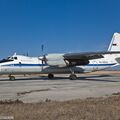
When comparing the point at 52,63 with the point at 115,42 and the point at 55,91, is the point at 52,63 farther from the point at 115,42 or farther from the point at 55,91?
the point at 55,91

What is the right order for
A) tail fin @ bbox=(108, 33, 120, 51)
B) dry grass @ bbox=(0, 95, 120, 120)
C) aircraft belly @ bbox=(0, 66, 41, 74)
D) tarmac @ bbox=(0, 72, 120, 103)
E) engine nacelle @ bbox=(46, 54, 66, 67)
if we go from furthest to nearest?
tail fin @ bbox=(108, 33, 120, 51) < engine nacelle @ bbox=(46, 54, 66, 67) < aircraft belly @ bbox=(0, 66, 41, 74) < tarmac @ bbox=(0, 72, 120, 103) < dry grass @ bbox=(0, 95, 120, 120)

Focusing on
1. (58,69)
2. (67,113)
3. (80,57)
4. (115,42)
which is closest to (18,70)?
(58,69)

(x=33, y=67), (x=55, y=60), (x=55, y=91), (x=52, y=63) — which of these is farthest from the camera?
(x=33, y=67)

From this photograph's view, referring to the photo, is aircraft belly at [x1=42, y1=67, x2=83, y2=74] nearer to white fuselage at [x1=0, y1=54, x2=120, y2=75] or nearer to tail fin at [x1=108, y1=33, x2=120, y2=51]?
white fuselage at [x1=0, y1=54, x2=120, y2=75]

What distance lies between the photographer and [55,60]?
1433 inches

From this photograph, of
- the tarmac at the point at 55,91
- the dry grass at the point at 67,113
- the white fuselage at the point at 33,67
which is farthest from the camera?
the white fuselage at the point at 33,67

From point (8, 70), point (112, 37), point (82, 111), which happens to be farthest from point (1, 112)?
point (112, 37)

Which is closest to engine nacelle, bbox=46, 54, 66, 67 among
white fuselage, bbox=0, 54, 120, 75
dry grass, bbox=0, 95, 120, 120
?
white fuselage, bbox=0, 54, 120, 75

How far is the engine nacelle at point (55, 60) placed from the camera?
3631 cm

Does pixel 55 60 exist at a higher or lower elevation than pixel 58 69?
higher

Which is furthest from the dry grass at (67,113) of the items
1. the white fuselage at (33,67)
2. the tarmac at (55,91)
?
the white fuselage at (33,67)

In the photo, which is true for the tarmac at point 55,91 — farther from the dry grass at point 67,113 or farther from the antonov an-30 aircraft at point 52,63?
the antonov an-30 aircraft at point 52,63

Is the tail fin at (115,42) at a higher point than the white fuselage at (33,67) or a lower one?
higher

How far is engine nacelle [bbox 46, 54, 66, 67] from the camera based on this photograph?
36.3m
